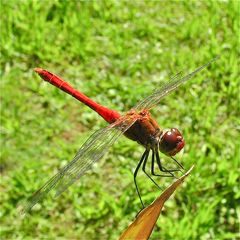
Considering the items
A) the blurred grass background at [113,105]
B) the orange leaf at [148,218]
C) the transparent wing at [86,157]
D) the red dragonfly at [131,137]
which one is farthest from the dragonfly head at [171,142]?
the blurred grass background at [113,105]

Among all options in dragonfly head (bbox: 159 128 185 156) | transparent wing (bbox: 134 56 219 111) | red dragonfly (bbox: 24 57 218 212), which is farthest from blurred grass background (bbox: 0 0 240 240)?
dragonfly head (bbox: 159 128 185 156)

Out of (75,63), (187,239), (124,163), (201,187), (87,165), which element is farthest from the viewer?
(75,63)

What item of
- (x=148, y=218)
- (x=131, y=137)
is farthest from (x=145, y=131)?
(x=148, y=218)

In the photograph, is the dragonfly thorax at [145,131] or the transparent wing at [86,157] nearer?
the transparent wing at [86,157]

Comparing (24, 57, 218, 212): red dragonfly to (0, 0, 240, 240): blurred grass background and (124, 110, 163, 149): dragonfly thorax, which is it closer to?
(124, 110, 163, 149): dragonfly thorax

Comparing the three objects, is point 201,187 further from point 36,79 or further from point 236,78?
point 36,79

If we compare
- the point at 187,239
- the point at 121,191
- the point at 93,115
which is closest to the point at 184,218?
the point at 187,239

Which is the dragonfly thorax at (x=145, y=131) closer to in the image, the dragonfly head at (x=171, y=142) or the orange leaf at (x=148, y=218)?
the dragonfly head at (x=171, y=142)
